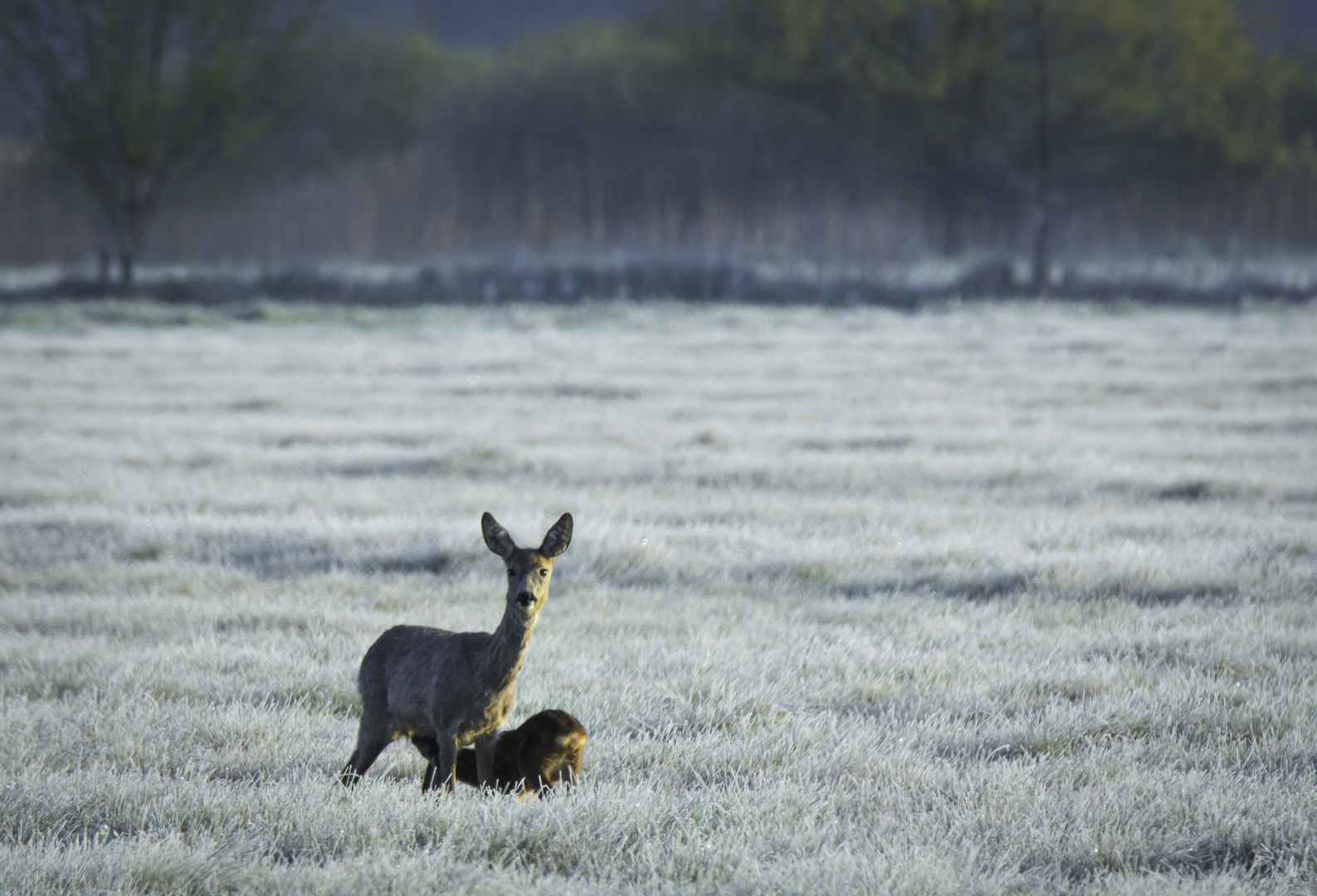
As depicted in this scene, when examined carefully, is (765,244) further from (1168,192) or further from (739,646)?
(739,646)

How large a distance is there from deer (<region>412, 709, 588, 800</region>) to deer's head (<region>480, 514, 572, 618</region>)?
1.55 feet

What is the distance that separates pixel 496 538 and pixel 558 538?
0.18 m

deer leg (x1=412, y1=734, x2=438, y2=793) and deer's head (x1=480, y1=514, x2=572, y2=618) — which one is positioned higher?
deer's head (x1=480, y1=514, x2=572, y2=618)

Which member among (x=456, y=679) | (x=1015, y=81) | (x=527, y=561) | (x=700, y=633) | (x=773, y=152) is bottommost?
(x=700, y=633)

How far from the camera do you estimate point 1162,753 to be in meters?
4.35

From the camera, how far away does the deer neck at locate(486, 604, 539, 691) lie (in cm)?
367

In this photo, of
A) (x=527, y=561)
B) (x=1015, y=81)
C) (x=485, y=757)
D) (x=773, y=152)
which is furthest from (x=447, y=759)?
(x=1015, y=81)

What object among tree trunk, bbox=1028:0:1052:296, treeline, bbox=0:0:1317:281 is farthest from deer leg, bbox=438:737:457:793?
treeline, bbox=0:0:1317:281

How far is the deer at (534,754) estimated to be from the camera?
3.88 metres

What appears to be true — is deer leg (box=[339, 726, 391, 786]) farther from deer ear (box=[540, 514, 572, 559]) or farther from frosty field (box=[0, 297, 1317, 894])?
deer ear (box=[540, 514, 572, 559])

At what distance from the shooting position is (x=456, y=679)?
3.72m

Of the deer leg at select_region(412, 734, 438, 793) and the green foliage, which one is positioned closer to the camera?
the deer leg at select_region(412, 734, 438, 793)

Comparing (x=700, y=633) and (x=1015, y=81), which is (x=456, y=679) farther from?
(x=1015, y=81)

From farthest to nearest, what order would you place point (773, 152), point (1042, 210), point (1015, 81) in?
point (773, 152) < point (1015, 81) < point (1042, 210)
